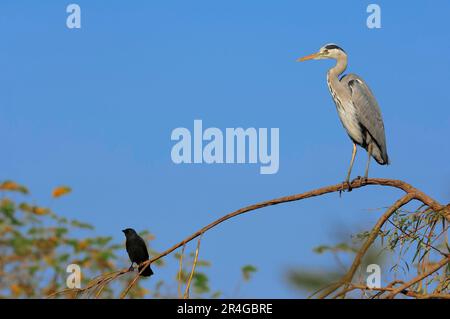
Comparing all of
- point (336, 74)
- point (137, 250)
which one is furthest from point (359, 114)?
point (137, 250)

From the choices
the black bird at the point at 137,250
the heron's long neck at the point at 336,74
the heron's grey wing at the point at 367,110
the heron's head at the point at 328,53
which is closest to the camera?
the heron's grey wing at the point at 367,110

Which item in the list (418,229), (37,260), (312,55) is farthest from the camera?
(37,260)

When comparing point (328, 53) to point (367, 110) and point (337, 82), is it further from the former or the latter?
point (367, 110)

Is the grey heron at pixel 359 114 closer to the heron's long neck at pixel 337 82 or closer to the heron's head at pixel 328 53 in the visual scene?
the heron's long neck at pixel 337 82

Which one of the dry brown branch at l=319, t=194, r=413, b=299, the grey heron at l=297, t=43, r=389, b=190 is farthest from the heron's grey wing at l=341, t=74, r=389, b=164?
the dry brown branch at l=319, t=194, r=413, b=299

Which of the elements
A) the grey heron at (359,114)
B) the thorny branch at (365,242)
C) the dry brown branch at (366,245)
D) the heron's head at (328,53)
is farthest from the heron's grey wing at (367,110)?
the dry brown branch at (366,245)

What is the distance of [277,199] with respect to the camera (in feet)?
16.7

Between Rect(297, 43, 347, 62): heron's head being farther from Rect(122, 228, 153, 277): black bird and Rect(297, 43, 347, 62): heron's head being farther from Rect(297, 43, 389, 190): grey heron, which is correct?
Rect(122, 228, 153, 277): black bird

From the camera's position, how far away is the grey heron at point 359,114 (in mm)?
7781

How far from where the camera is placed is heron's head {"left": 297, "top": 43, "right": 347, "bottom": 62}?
8.62 meters
